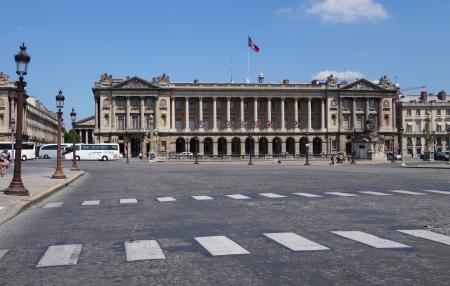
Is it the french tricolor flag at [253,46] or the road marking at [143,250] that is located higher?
the french tricolor flag at [253,46]

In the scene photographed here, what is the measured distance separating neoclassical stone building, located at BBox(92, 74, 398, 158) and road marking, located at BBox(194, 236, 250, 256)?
125779 millimetres

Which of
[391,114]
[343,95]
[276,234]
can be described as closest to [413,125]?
[391,114]

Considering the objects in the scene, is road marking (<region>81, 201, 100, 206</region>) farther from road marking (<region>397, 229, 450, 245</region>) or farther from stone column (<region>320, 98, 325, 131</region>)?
stone column (<region>320, 98, 325, 131</region>)

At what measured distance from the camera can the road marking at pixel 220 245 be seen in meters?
9.16

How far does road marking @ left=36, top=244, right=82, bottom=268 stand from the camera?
8605 mm

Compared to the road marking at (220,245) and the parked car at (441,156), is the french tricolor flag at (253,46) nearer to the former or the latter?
the parked car at (441,156)

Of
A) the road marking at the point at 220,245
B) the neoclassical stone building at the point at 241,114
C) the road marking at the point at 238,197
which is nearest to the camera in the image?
the road marking at the point at 220,245

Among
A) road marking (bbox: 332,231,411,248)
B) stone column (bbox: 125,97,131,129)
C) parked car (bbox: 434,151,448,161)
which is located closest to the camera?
road marking (bbox: 332,231,411,248)

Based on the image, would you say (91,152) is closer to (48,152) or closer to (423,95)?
(48,152)

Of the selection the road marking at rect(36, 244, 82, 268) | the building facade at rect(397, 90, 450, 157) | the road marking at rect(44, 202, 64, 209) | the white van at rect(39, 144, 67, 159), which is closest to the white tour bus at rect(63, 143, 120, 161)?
the white van at rect(39, 144, 67, 159)

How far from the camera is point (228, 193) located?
73.4ft

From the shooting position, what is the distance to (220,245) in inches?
386

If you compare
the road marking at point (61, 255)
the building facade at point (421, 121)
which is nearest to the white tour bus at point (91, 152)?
the building facade at point (421, 121)

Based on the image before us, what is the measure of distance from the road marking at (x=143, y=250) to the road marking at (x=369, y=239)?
3378 mm
